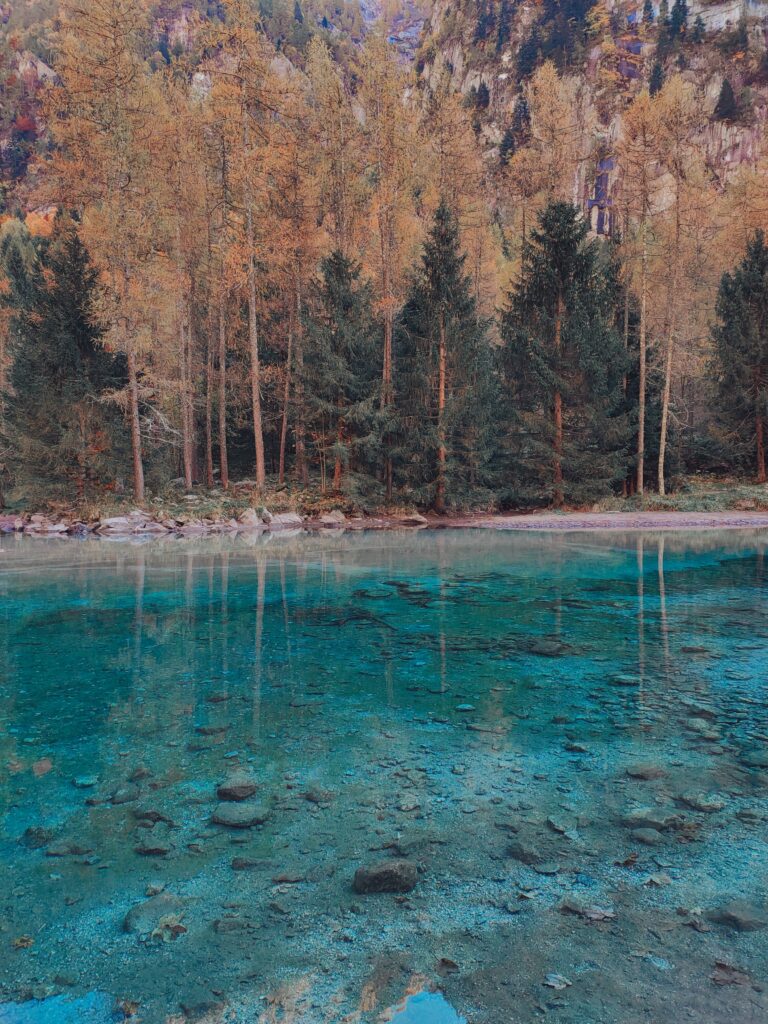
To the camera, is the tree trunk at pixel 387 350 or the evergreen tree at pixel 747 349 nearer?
the tree trunk at pixel 387 350

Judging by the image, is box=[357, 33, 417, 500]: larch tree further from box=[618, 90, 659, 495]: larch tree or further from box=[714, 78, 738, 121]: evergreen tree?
box=[714, 78, 738, 121]: evergreen tree

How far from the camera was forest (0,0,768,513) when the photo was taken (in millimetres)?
19859

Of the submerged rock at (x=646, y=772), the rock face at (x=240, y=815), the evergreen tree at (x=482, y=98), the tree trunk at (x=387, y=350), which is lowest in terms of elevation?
the rock face at (x=240, y=815)

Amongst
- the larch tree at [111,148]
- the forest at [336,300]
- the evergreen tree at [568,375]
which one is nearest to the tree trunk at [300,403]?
the forest at [336,300]

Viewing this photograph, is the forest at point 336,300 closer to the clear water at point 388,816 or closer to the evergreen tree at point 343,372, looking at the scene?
the evergreen tree at point 343,372

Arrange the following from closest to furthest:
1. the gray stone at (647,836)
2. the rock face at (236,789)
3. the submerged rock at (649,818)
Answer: the gray stone at (647,836) → the submerged rock at (649,818) → the rock face at (236,789)

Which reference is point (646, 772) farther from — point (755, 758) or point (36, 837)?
point (36, 837)

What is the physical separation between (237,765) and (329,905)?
1.36 metres

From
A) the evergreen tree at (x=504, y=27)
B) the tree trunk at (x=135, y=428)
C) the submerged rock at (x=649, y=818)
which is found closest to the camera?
the submerged rock at (x=649, y=818)

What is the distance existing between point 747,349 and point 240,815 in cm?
2863

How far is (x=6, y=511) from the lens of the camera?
24625 millimetres

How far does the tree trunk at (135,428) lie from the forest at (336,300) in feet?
0.34

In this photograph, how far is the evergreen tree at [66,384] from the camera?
65.3ft

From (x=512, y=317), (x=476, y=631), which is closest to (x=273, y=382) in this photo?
(x=512, y=317)
